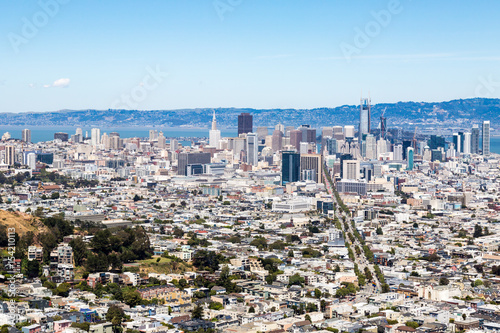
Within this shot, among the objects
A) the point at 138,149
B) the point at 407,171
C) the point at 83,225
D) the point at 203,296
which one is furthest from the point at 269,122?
the point at 203,296

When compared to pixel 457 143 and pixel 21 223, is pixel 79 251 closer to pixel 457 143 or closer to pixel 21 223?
pixel 21 223

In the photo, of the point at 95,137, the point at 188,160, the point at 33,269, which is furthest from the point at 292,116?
the point at 33,269

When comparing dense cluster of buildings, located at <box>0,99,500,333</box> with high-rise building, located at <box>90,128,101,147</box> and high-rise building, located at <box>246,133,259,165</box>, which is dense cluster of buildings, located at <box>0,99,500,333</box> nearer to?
high-rise building, located at <box>246,133,259,165</box>

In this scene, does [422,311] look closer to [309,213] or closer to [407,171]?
[309,213]

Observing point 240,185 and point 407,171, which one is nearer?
point 240,185

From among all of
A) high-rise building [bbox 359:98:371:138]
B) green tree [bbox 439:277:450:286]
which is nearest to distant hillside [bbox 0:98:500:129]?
high-rise building [bbox 359:98:371:138]

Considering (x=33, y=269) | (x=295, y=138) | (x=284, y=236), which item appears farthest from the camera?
(x=295, y=138)
